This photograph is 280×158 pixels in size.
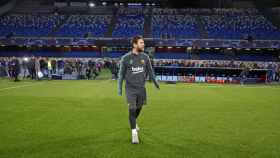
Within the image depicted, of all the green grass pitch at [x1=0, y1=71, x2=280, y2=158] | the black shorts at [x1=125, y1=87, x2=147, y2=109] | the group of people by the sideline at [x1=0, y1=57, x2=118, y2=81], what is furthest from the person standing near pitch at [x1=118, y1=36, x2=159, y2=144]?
the group of people by the sideline at [x1=0, y1=57, x2=118, y2=81]

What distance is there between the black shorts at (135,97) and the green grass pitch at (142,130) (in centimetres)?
89

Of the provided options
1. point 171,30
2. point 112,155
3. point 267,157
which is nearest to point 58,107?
point 112,155

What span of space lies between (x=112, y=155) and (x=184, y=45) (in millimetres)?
50644

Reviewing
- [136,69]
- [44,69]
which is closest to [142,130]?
[136,69]

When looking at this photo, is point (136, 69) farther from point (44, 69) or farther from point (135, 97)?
point (44, 69)

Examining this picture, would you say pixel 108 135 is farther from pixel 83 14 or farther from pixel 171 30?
pixel 83 14

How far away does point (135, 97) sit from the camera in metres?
8.77

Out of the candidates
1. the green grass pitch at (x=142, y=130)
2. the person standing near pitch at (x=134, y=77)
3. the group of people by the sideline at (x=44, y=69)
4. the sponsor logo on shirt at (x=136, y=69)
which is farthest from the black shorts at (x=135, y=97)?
the group of people by the sideline at (x=44, y=69)

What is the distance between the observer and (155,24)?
63.2 meters

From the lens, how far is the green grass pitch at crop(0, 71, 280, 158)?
26.1 feet

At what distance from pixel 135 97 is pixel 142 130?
1864 mm

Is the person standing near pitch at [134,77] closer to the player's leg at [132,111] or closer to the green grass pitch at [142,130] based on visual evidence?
the player's leg at [132,111]

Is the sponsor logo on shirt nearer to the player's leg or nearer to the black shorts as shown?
the black shorts

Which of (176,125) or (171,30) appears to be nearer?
(176,125)
